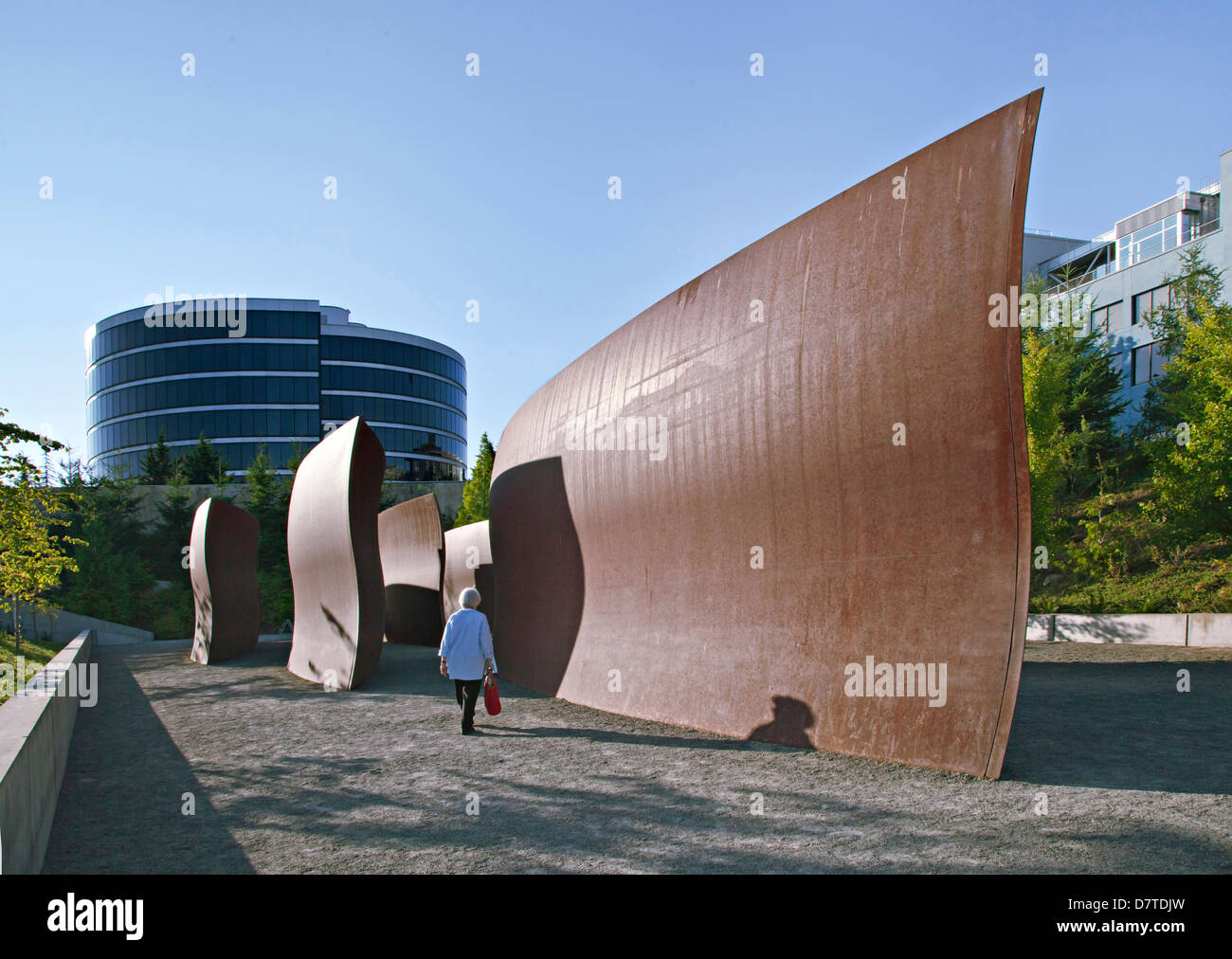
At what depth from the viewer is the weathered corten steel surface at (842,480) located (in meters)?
6.11

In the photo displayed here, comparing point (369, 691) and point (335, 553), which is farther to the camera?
point (335, 553)

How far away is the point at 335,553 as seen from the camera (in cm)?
1324

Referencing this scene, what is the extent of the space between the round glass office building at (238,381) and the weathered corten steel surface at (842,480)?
55.4 m

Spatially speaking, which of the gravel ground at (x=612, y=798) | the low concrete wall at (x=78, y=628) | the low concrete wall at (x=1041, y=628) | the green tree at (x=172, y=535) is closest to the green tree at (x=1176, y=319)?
the low concrete wall at (x=1041, y=628)

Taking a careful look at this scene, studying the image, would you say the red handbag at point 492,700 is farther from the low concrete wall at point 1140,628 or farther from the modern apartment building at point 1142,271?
the modern apartment building at point 1142,271

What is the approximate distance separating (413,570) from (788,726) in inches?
Answer: 584

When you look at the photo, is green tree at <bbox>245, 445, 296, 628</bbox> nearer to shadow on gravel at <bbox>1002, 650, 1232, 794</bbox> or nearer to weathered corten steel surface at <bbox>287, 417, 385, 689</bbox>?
weathered corten steel surface at <bbox>287, 417, 385, 689</bbox>

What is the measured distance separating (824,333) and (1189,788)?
4.37 meters

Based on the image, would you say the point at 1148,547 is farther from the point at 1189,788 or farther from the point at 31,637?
the point at 31,637

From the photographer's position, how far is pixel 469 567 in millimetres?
17422

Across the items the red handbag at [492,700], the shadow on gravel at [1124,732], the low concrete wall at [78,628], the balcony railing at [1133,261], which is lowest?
the low concrete wall at [78,628]

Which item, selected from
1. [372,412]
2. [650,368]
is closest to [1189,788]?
[650,368]

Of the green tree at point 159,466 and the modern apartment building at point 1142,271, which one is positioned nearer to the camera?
the modern apartment building at point 1142,271

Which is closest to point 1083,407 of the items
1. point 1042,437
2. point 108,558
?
point 1042,437
